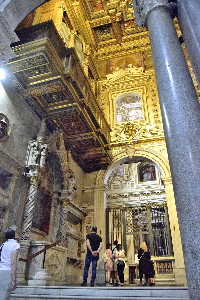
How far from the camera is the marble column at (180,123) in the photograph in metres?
2.47

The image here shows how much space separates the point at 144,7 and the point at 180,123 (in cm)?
245

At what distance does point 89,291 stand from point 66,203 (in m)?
4.88

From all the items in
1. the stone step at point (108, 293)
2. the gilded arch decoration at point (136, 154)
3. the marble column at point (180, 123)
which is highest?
the gilded arch decoration at point (136, 154)

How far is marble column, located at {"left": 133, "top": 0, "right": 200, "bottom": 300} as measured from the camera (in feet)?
8.12

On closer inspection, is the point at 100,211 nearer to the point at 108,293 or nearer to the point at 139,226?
the point at 139,226

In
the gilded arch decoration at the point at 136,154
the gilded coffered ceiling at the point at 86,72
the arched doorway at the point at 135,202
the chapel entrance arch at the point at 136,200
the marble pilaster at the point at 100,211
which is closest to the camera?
the gilded coffered ceiling at the point at 86,72

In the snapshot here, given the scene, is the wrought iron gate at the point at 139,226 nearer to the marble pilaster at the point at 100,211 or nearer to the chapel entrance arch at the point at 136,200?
the chapel entrance arch at the point at 136,200

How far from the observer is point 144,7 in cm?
420

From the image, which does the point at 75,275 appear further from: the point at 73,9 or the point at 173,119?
the point at 73,9

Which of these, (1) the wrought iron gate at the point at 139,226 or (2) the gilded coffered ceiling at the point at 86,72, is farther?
(1) the wrought iron gate at the point at 139,226

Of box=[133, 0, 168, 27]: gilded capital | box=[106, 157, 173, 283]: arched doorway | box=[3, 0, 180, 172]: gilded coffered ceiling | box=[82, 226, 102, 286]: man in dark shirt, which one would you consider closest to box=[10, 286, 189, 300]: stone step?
box=[82, 226, 102, 286]: man in dark shirt

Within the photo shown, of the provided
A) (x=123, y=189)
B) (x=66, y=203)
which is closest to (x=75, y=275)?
(x=66, y=203)

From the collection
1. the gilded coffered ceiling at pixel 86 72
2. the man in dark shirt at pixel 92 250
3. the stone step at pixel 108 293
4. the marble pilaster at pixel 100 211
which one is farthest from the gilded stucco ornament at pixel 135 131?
the stone step at pixel 108 293

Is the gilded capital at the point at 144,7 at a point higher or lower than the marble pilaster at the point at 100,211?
higher
